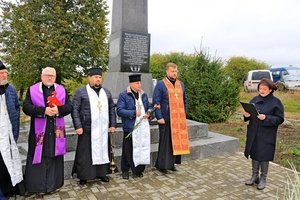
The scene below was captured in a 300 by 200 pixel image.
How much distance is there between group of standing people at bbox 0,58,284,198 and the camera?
386cm

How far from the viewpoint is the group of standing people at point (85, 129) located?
3848 millimetres

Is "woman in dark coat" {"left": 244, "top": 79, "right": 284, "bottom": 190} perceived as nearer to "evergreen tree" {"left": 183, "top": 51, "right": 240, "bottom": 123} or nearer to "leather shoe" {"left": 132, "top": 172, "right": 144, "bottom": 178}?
"leather shoe" {"left": 132, "top": 172, "right": 144, "bottom": 178}

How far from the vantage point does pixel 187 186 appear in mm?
4473

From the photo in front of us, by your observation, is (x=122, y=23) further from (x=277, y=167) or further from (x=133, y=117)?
(x=277, y=167)

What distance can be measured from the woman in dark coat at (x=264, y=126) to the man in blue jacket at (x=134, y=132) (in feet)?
5.22

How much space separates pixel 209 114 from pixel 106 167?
602 cm

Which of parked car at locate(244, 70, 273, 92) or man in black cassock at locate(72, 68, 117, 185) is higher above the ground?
parked car at locate(244, 70, 273, 92)

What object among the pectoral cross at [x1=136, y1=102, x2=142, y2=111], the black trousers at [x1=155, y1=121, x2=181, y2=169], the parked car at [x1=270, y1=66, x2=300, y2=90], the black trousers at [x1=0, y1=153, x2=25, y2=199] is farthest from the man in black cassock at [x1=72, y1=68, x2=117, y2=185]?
the parked car at [x1=270, y1=66, x2=300, y2=90]

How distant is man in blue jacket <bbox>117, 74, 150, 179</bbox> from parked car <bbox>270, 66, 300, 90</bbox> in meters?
18.0

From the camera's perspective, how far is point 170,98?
5.06 meters

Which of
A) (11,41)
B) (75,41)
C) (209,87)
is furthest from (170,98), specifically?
(11,41)

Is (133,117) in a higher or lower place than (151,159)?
higher

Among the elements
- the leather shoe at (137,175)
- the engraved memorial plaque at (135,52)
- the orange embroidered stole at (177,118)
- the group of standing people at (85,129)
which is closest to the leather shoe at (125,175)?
the group of standing people at (85,129)

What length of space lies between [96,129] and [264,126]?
2438mm
